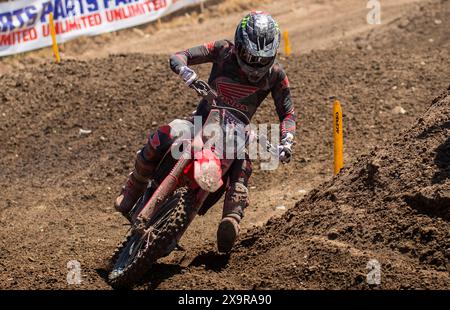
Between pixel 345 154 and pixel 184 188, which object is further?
pixel 345 154

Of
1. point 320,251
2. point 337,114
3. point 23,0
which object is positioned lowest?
point 23,0

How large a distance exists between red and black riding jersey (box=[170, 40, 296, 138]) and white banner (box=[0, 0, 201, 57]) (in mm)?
14102

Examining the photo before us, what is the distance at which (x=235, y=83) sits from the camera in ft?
24.9

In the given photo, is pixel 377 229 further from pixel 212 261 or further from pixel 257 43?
pixel 257 43

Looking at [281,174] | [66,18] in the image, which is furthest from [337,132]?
[66,18]

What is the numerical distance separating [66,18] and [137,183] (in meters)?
15.3

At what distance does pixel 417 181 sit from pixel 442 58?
8.64 m

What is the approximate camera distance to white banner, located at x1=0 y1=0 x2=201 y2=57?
20.8 metres

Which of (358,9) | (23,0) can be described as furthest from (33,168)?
(358,9)

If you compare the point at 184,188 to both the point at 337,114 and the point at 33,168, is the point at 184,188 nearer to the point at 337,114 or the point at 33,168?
the point at 337,114

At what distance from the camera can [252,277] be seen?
6797 millimetres

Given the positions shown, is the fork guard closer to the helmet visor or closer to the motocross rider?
the motocross rider

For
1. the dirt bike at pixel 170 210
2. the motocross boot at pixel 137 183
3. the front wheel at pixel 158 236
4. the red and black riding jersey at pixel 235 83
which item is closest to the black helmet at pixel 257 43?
the red and black riding jersey at pixel 235 83

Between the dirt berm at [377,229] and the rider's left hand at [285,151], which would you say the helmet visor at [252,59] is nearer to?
the rider's left hand at [285,151]
